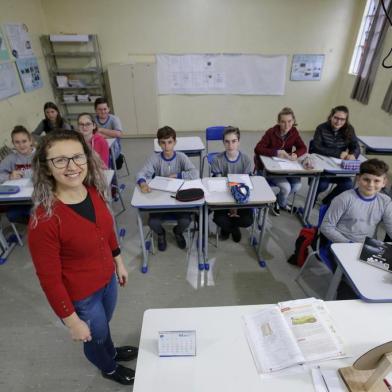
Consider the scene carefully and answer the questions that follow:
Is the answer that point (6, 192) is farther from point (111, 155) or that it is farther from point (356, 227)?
point (356, 227)

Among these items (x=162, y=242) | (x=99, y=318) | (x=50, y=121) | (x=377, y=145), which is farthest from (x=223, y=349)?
(x=50, y=121)

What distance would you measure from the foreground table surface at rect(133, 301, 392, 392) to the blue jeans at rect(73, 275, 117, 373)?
259mm

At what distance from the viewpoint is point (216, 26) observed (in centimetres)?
520

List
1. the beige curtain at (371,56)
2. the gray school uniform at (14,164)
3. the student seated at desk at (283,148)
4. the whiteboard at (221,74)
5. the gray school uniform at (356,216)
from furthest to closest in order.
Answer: the whiteboard at (221,74) → the beige curtain at (371,56) → the student seated at desk at (283,148) → the gray school uniform at (14,164) → the gray school uniform at (356,216)

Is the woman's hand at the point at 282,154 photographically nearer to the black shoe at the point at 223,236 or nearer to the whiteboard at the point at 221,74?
the black shoe at the point at 223,236

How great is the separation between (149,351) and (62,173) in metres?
0.77

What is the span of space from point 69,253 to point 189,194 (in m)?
1.20

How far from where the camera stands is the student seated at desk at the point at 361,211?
1.85m

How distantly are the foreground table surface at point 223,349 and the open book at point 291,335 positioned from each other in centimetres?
4

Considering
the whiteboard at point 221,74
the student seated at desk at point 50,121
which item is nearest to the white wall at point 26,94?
the student seated at desk at point 50,121

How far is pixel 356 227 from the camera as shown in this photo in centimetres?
196

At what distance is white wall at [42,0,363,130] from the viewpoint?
5.00m

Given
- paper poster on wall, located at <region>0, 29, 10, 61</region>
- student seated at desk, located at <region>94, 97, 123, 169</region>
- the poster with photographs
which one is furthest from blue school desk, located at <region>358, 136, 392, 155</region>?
paper poster on wall, located at <region>0, 29, 10, 61</region>

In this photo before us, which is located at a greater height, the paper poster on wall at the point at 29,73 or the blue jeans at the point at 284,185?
the paper poster on wall at the point at 29,73
